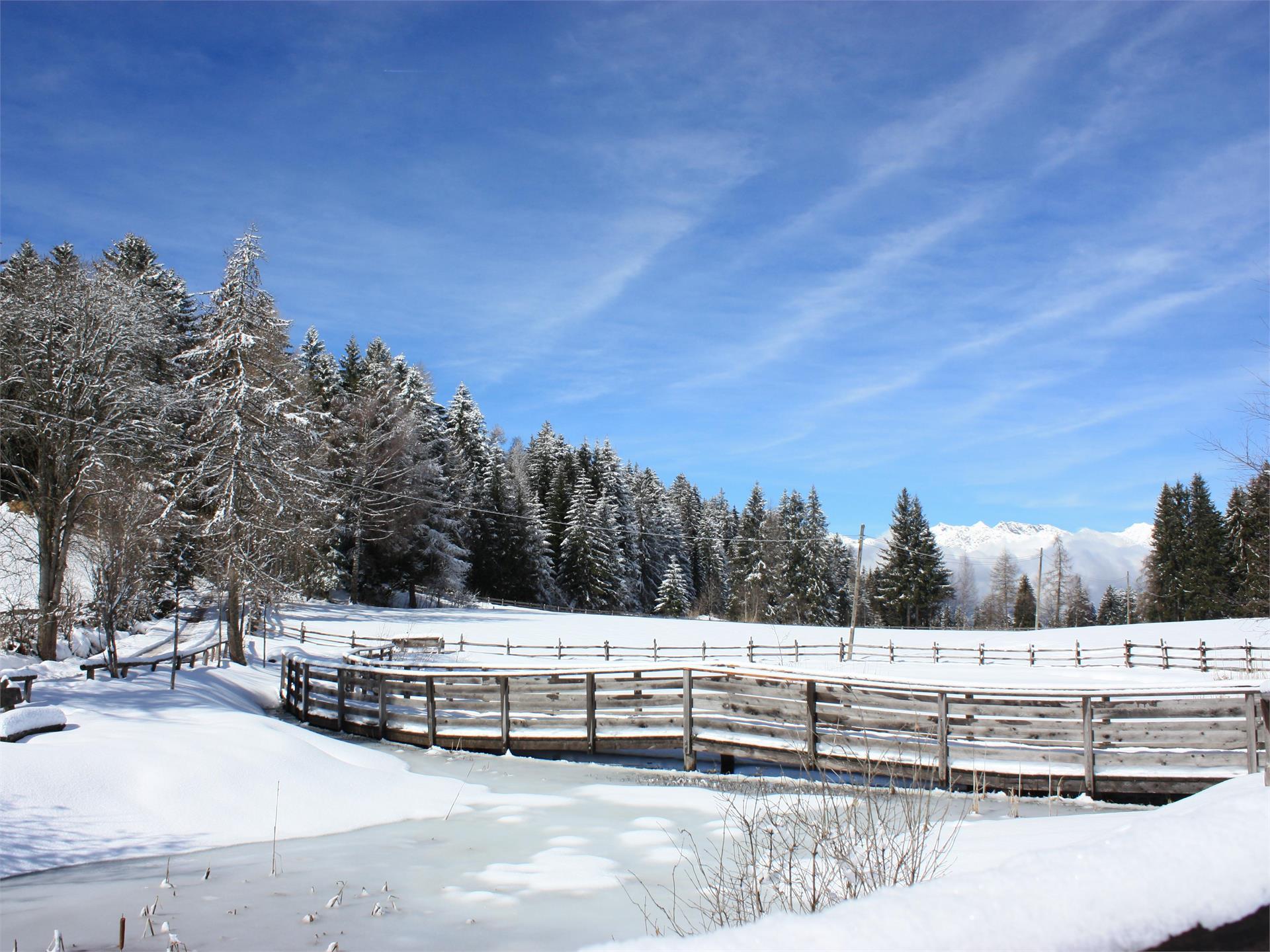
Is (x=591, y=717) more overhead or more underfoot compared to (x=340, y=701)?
more overhead

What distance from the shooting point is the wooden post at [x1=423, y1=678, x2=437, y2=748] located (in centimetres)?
1491

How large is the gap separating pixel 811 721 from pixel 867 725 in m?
0.77

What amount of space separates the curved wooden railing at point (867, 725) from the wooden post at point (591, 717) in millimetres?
23

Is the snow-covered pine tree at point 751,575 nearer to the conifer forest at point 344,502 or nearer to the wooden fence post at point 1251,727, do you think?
the conifer forest at point 344,502

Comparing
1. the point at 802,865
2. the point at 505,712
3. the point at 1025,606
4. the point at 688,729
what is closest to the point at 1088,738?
the point at 688,729

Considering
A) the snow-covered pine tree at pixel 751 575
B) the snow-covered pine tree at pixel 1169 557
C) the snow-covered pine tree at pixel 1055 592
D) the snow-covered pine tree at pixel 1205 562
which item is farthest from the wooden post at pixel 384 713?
the snow-covered pine tree at pixel 1055 592

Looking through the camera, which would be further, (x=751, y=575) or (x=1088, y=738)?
(x=751, y=575)

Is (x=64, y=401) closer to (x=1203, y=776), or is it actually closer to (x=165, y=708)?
(x=165, y=708)

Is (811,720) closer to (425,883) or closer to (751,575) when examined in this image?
(425,883)

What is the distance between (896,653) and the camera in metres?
38.8

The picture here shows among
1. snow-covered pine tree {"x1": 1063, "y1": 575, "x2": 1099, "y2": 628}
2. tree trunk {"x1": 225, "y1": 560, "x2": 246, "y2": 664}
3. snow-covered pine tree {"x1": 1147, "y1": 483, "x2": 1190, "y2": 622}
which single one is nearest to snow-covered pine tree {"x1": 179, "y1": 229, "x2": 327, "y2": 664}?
tree trunk {"x1": 225, "y1": 560, "x2": 246, "y2": 664}

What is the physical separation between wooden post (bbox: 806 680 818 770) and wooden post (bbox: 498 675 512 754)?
17.0ft

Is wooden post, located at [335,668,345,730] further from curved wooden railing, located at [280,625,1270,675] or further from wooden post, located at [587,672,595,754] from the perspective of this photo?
curved wooden railing, located at [280,625,1270,675]

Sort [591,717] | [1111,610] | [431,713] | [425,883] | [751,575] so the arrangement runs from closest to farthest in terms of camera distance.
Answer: [425,883]
[591,717]
[431,713]
[751,575]
[1111,610]
